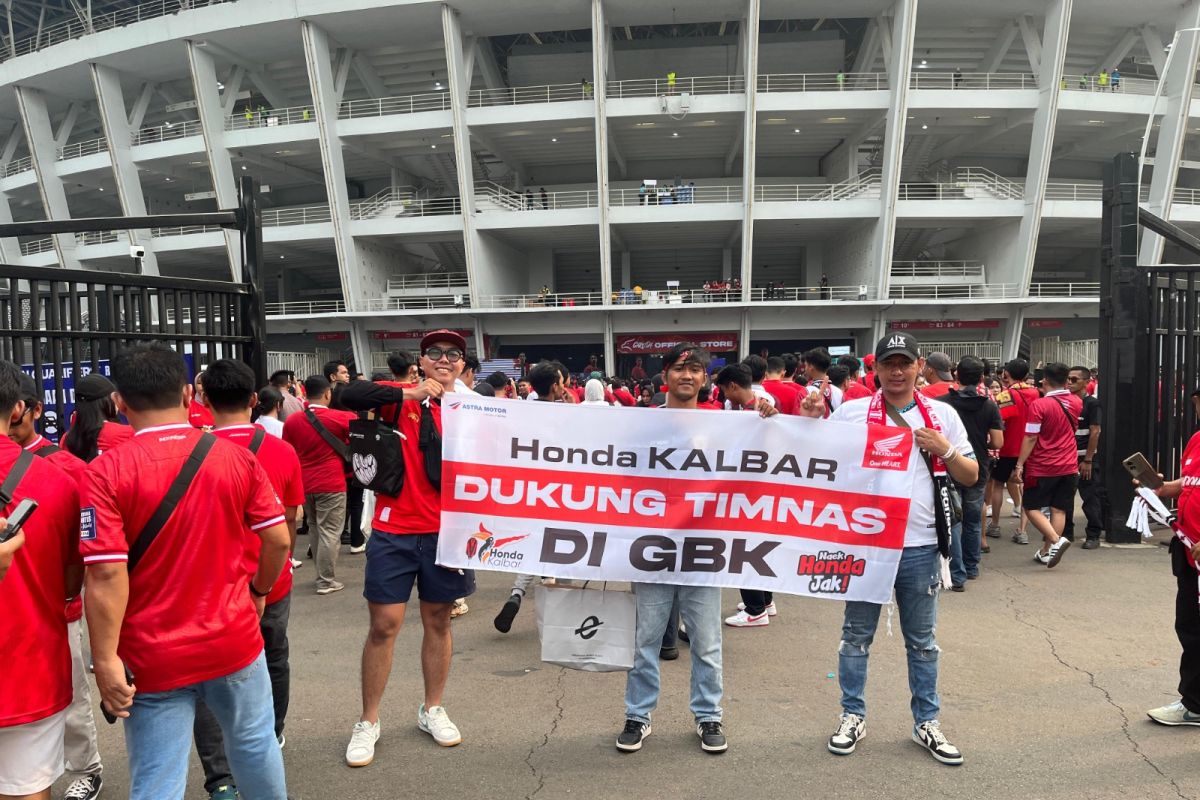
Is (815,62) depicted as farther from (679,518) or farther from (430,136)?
(679,518)

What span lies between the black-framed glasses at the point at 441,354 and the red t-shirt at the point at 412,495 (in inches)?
9.0

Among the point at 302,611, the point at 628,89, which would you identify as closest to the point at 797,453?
the point at 302,611

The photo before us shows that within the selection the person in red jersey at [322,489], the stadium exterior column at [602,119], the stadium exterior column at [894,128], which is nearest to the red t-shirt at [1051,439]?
the person in red jersey at [322,489]

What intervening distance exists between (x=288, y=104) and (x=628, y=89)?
1485 cm

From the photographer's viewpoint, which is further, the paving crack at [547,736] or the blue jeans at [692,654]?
the blue jeans at [692,654]

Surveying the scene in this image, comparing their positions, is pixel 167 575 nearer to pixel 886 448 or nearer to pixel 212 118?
pixel 886 448

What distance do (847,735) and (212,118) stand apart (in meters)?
30.7

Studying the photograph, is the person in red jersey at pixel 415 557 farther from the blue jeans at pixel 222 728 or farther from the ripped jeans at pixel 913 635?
the ripped jeans at pixel 913 635

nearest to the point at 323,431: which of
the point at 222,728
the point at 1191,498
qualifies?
the point at 222,728

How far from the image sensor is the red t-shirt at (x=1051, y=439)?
712 centimetres

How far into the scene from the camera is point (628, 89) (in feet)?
97.9

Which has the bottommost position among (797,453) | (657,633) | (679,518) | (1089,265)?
(657,633)

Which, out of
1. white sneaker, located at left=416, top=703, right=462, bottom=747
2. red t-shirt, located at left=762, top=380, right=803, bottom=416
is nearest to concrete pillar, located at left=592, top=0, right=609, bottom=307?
red t-shirt, located at left=762, top=380, right=803, bottom=416

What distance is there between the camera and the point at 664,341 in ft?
93.6
